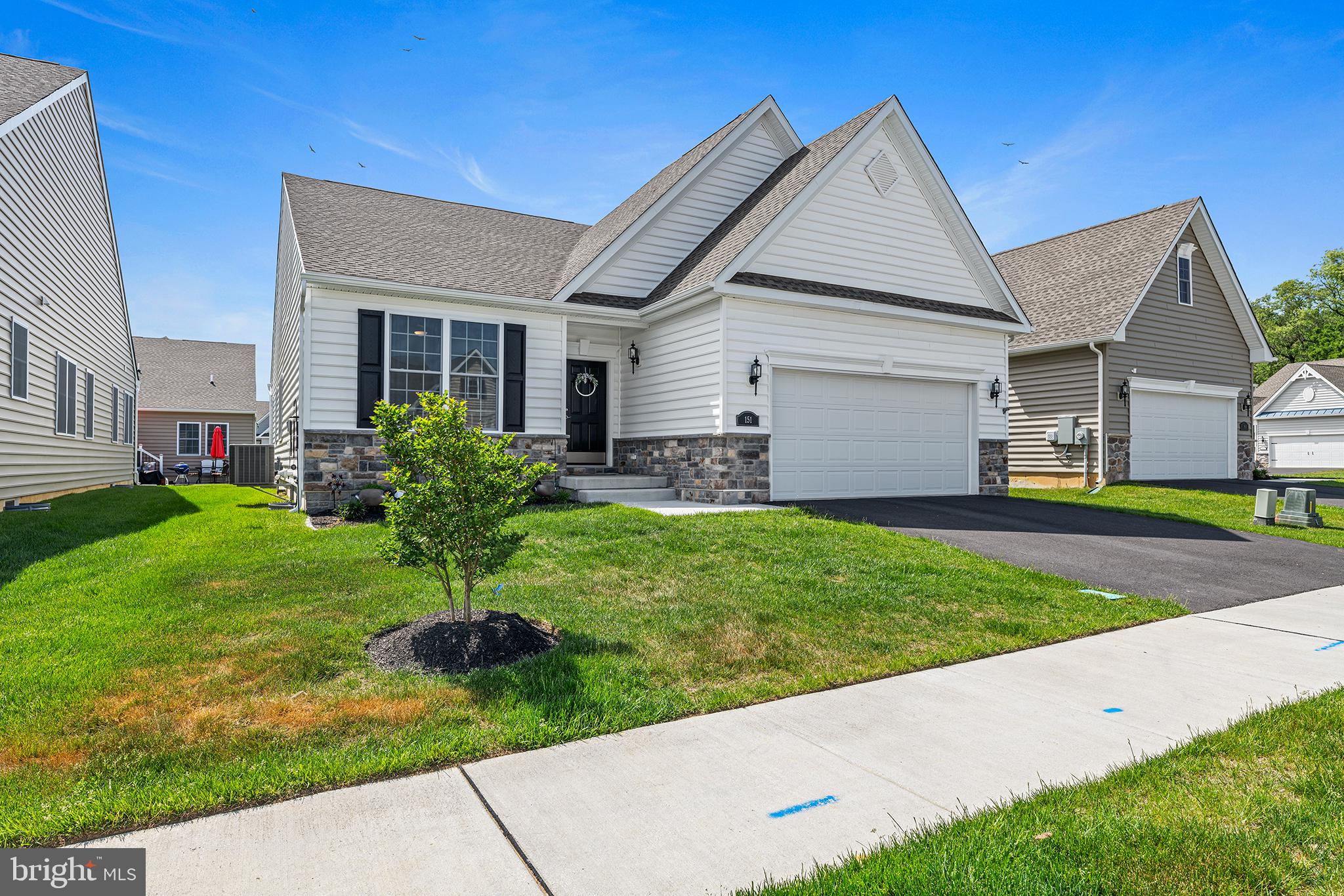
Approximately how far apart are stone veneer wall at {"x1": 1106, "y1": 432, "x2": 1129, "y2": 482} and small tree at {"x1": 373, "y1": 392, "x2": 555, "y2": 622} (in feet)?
54.1

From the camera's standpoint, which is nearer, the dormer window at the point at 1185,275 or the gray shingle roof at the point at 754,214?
the gray shingle roof at the point at 754,214

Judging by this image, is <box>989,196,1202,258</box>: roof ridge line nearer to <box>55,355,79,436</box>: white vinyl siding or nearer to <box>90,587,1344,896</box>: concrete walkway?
<box>90,587,1344,896</box>: concrete walkway

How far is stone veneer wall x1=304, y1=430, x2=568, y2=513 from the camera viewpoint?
11078mm

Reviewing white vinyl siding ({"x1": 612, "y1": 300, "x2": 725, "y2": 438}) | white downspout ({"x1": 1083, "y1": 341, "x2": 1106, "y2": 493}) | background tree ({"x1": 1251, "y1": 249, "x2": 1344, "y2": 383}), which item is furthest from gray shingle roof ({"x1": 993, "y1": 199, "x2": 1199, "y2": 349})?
background tree ({"x1": 1251, "y1": 249, "x2": 1344, "y2": 383})

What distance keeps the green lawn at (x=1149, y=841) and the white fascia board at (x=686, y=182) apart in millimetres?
10883

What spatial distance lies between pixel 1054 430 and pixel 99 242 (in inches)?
907

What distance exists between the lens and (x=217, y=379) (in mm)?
32719

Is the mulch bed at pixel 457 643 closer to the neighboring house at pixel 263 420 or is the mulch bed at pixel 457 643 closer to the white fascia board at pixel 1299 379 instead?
the neighboring house at pixel 263 420

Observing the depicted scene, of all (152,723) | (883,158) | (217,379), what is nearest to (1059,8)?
(883,158)

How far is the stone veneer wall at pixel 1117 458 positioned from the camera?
17016 mm

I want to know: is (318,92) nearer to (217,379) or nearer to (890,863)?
(890,863)

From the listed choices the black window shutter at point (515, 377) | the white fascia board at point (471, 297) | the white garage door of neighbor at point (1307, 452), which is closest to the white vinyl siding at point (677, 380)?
the white fascia board at point (471, 297)

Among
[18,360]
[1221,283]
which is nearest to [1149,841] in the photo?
[18,360]

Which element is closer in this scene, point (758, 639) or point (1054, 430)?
point (758, 639)
